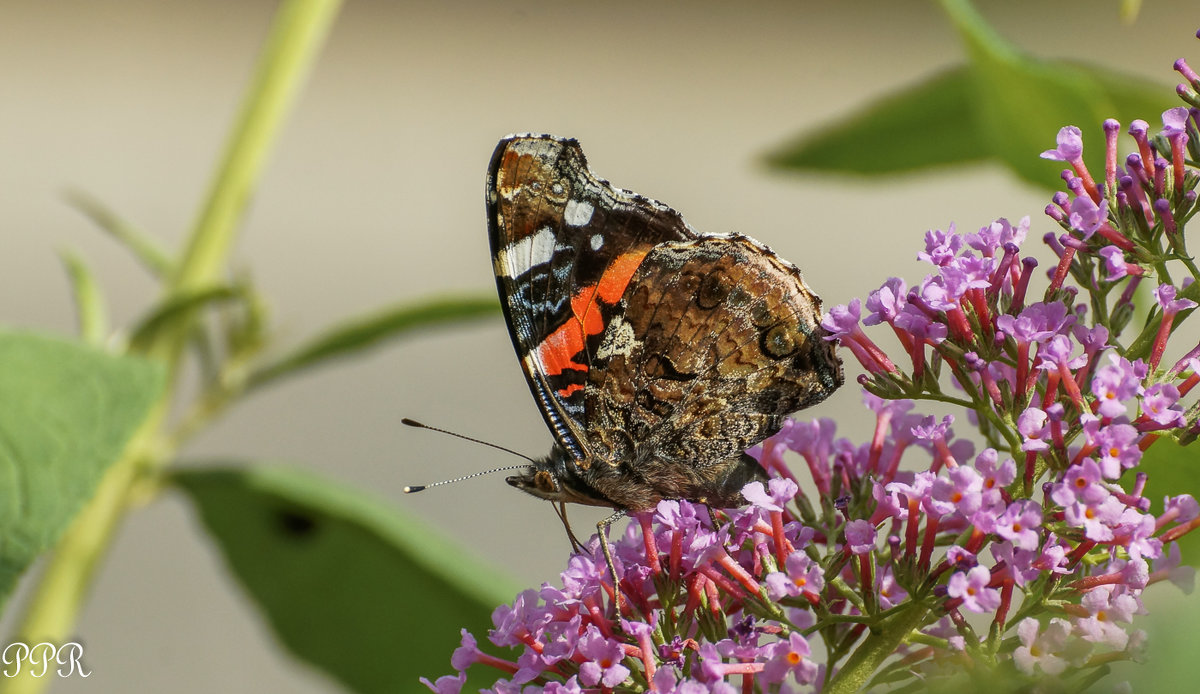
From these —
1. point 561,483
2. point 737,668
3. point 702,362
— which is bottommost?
point 737,668

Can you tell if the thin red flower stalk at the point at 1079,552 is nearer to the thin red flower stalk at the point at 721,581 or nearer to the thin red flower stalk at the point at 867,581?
the thin red flower stalk at the point at 867,581

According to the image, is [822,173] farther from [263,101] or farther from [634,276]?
[263,101]

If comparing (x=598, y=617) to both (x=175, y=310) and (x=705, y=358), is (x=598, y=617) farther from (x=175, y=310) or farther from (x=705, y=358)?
(x=175, y=310)

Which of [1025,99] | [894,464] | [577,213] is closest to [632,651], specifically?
[894,464]

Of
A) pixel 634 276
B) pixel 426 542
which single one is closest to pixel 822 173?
pixel 634 276

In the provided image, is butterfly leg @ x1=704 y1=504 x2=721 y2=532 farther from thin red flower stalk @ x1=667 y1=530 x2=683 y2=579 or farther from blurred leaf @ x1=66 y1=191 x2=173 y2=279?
blurred leaf @ x1=66 y1=191 x2=173 y2=279

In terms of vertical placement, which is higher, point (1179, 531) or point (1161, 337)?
point (1161, 337)
